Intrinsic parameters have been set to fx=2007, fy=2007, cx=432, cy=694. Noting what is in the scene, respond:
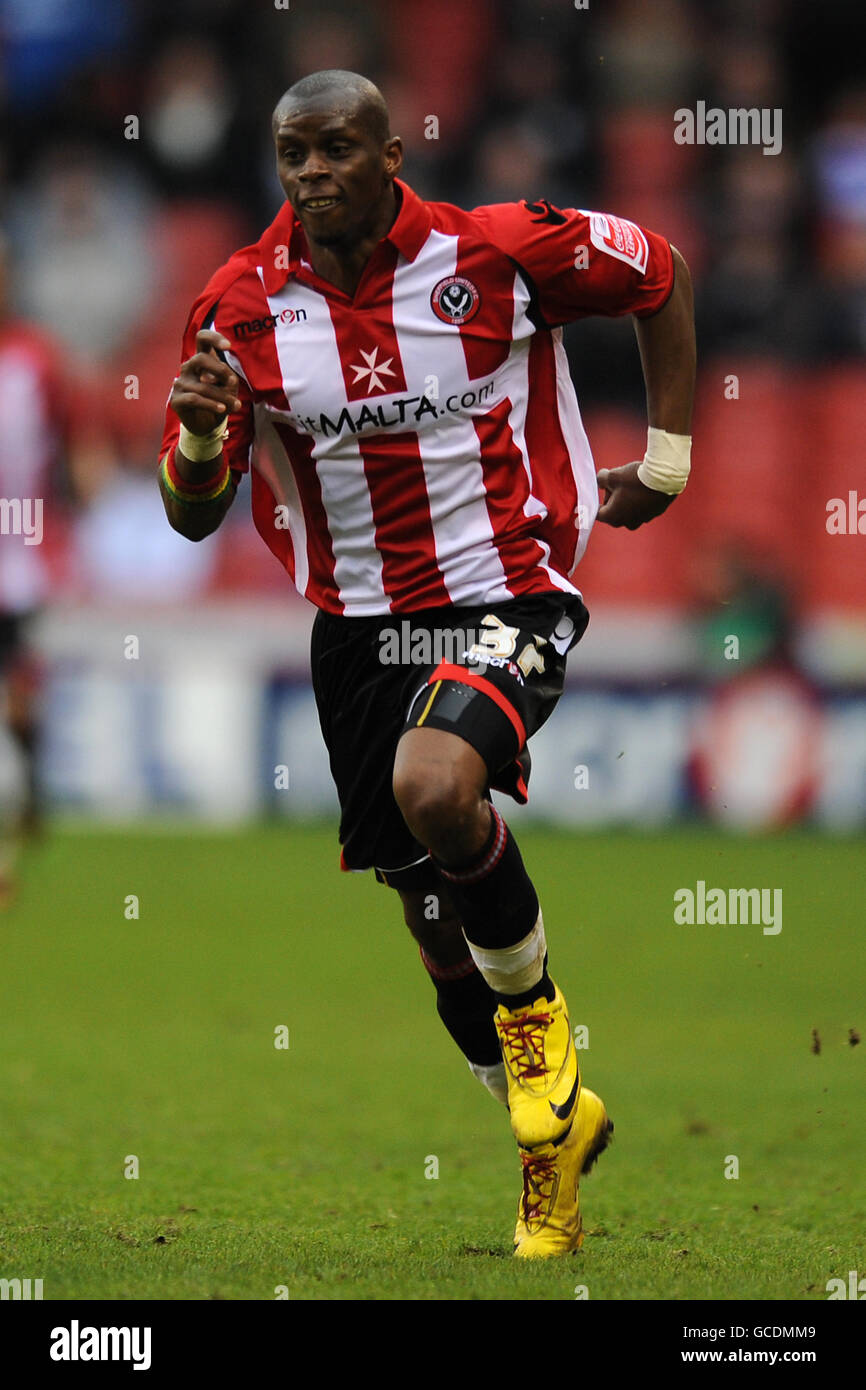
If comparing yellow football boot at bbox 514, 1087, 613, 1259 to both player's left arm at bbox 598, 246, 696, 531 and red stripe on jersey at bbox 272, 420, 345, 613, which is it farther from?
player's left arm at bbox 598, 246, 696, 531

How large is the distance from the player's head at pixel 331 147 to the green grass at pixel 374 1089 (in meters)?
2.02

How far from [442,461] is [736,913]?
652 centimetres

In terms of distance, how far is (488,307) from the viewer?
4137mm

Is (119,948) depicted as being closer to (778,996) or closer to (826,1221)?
(778,996)

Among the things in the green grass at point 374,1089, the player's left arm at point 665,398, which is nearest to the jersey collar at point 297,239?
the player's left arm at point 665,398

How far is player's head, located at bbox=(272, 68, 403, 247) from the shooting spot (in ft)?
12.8

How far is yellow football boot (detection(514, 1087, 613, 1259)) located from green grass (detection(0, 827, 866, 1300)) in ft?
0.22

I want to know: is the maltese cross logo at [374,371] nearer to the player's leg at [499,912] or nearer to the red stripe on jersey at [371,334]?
the red stripe on jersey at [371,334]

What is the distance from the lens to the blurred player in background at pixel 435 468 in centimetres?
386

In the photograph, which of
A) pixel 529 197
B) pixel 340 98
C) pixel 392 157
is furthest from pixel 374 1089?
pixel 529 197

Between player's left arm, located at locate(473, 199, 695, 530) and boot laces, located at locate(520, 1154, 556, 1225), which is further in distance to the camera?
player's left arm, located at locate(473, 199, 695, 530)
